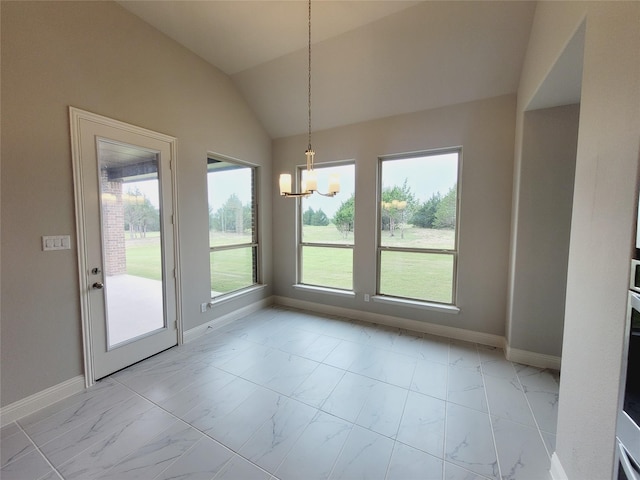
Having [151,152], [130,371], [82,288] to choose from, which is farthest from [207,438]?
[151,152]

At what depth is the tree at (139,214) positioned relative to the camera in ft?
8.37

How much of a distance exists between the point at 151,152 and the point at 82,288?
4.93 ft

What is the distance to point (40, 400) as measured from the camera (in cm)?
199

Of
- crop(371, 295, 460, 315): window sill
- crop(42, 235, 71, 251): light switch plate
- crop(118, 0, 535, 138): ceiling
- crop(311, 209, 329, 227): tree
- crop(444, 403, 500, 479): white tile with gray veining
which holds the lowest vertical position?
crop(444, 403, 500, 479): white tile with gray veining

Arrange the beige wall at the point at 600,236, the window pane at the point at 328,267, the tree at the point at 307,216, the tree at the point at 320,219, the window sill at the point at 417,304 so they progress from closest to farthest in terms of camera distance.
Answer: the beige wall at the point at 600,236, the window sill at the point at 417,304, the window pane at the point at 328,267, the tree at the point at 320,219, the tree at the point at 307,216

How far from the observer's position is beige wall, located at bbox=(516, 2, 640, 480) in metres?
0.95

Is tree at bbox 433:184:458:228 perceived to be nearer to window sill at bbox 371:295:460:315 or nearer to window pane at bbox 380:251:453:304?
window pane at bbox 380:251:453:304

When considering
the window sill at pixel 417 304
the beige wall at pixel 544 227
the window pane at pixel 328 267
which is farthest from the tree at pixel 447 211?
the window pane at pixel 328 267

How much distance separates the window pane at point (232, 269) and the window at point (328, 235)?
2.84 ft

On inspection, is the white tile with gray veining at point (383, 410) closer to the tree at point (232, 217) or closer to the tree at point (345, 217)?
the tree at point (345, 217)

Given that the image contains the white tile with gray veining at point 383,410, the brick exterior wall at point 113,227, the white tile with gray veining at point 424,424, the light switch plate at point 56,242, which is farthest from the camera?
the brick exterior wall at point 113,227

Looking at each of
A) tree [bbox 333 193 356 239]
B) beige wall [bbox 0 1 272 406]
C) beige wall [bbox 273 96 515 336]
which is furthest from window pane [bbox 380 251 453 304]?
beige wall [bbox 0 1 272 406]

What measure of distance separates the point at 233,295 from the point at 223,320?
15.0 inches

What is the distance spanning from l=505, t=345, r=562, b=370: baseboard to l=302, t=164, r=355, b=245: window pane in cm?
233
